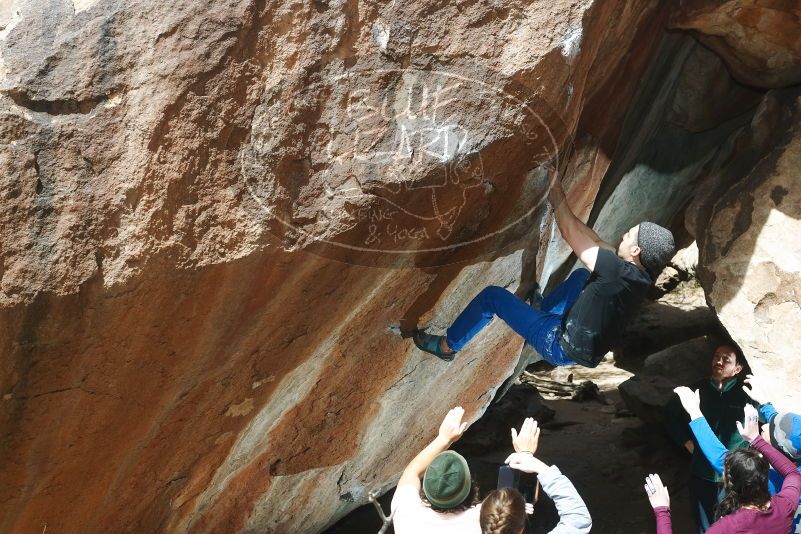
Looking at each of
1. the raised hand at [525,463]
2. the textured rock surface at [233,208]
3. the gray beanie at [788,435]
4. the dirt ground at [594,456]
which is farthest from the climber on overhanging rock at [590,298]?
the dirt ground at [594,456]

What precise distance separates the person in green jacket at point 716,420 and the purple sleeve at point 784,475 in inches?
33.5

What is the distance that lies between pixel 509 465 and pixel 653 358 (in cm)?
389

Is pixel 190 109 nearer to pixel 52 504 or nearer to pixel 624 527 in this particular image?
pixel 52 504

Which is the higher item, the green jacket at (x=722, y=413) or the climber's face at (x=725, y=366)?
Result: the climber's face at (x=725, y=366)

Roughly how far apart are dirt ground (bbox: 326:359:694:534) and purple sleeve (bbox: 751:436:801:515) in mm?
1838

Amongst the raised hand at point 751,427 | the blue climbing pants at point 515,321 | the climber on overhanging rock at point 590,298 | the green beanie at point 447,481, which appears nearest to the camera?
the green beanie at point 447,481

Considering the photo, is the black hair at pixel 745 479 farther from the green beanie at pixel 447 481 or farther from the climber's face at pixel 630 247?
the green beanie at pixel 447 481

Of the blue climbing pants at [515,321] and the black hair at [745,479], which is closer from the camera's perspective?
the black hair at [745,479]

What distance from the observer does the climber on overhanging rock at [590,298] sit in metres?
3.29

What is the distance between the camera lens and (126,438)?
128 inches

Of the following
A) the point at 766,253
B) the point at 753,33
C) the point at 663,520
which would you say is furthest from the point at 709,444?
the point at 753,33

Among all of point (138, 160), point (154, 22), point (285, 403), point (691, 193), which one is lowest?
point (691, 193)

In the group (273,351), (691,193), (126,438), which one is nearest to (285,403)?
(273,351)

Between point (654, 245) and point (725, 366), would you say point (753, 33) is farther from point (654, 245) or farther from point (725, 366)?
point (725, 366)
